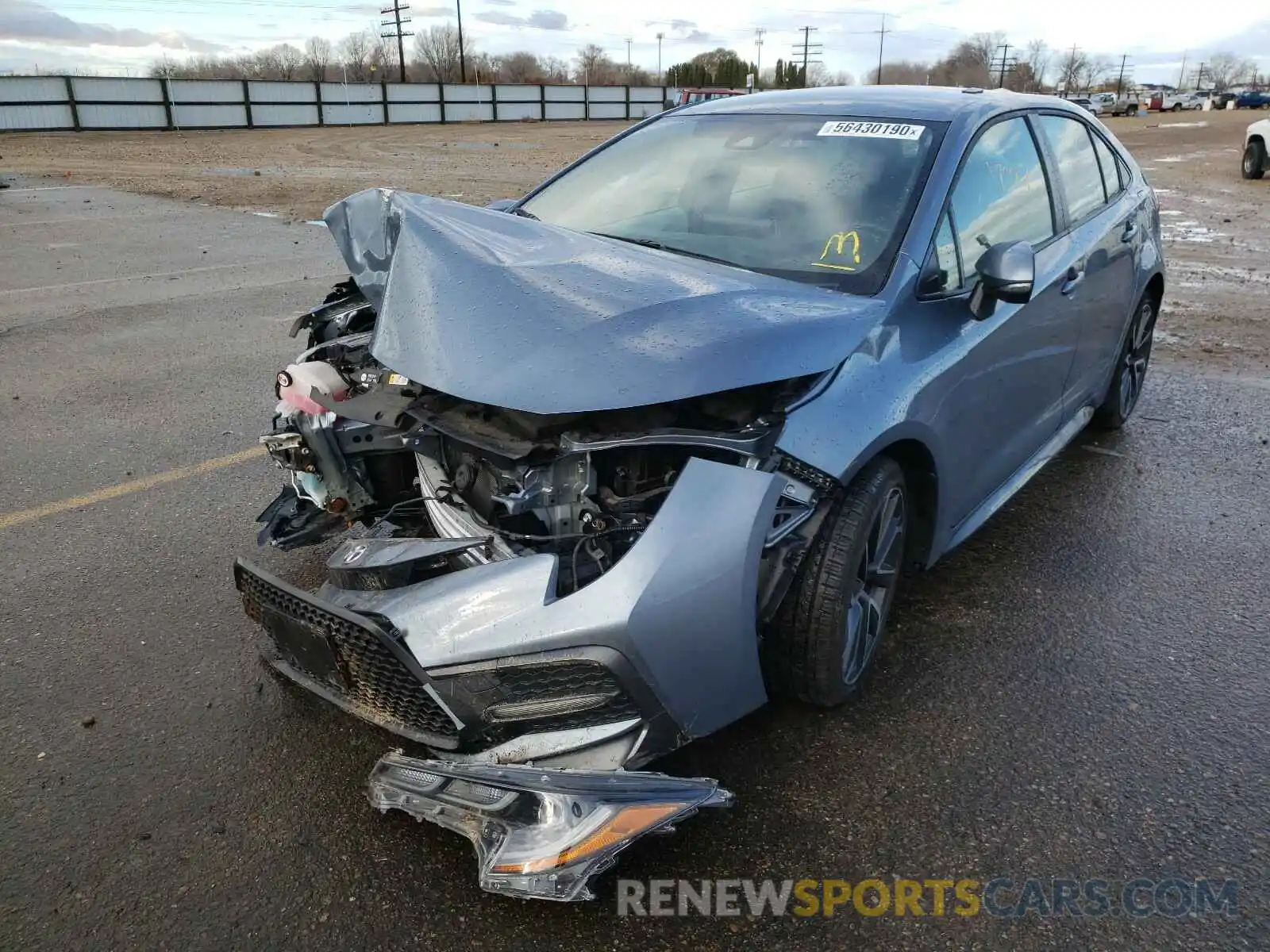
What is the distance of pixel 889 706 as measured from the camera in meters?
2.91

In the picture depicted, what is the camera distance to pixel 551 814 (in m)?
2.04

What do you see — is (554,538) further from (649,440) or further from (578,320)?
(578,320)

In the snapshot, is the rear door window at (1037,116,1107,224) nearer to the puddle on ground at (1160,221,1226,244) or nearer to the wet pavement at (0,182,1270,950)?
the wet pavement at (0,182,1270,950)

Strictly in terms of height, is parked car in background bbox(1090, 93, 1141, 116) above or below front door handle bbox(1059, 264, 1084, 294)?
above

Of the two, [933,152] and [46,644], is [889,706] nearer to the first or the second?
[933,152]

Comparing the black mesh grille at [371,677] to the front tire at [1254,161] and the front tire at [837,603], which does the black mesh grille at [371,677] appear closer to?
the front tire at [837,603]

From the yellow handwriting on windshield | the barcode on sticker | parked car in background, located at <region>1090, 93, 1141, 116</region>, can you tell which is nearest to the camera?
the yellow handwriting on windshield

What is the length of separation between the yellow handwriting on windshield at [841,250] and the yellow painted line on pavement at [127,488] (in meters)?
3.00

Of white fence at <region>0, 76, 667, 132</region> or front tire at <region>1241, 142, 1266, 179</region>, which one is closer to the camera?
front tire at <region>1241, 142, 1266, 179</region>

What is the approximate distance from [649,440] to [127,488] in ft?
A: 10.0

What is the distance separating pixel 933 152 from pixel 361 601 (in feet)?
7.86

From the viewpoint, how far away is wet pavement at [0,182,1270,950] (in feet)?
7.08

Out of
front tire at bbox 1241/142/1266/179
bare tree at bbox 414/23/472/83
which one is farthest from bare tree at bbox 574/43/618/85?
front tire at bbox 1241/142/1266/179

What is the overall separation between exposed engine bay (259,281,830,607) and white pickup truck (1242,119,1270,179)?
19.7 metres
